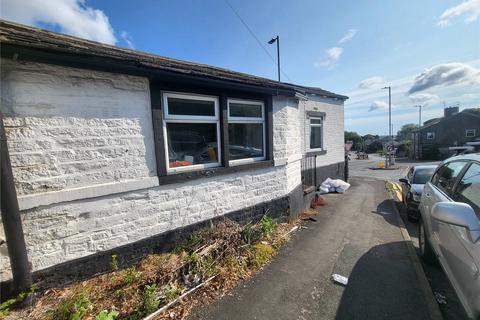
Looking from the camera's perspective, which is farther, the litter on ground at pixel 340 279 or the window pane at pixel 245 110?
the window pane at pixel 245 110

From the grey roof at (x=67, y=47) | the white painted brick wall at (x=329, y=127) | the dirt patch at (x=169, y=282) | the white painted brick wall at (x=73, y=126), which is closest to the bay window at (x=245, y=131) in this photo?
the grey roof at (x=67, y=47)

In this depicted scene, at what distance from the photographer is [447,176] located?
3.50 metres

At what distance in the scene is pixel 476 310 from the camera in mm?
1896

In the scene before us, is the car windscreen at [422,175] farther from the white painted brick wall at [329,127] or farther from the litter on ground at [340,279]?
the litter on ground at [340,279]

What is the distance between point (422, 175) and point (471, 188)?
6.02m

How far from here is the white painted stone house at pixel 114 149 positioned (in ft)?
9.04

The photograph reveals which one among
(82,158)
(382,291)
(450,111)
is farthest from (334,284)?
(450,111)

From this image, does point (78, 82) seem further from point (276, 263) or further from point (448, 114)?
point (448, 114)

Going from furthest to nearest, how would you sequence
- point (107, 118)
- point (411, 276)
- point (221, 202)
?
point (221, 202) < point (411, 276) < point (107, 118)

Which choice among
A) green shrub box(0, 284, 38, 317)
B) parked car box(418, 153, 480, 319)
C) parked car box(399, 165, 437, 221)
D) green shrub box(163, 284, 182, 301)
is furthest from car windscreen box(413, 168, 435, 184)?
green shrub box(0, 284, 38, 317)

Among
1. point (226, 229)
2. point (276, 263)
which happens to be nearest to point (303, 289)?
point (276, 263)

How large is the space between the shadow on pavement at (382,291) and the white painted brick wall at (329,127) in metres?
6.12

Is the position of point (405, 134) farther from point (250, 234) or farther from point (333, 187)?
point (250, 234)

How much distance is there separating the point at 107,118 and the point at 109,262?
6.92 ft
